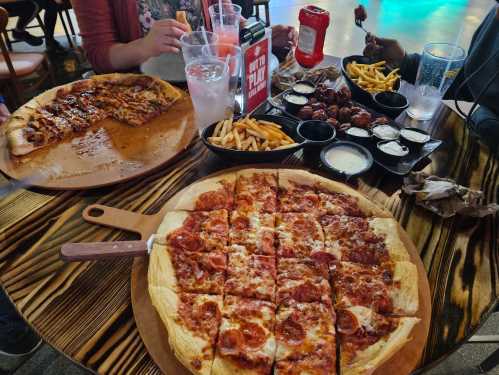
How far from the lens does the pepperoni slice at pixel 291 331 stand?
1395mm

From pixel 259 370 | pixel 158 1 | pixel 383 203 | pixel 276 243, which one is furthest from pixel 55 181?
pixel 158 1

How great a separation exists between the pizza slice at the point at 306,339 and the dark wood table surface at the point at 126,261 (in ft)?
1.12

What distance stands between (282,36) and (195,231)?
Answer: 7.66 ft

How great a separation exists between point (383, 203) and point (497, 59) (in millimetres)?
1979

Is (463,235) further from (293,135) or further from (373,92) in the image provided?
(373,92)

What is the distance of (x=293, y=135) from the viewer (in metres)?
2.20

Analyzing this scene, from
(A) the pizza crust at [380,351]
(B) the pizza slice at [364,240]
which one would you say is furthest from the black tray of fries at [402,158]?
(A) the pizza crust at [380,351]

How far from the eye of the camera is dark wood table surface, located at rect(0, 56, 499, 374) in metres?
1.31

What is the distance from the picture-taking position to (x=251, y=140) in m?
2.09

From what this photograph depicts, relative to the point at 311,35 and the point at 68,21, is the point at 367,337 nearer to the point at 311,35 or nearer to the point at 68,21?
the point at 311,35

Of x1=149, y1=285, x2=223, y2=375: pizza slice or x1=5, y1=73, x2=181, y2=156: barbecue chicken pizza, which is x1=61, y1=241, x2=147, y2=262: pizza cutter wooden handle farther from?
x1=5, y1=73, x2=181, y2=156: barbecue chicken pizza

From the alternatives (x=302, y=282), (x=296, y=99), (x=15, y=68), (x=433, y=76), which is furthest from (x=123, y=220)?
(x=15, y=68)

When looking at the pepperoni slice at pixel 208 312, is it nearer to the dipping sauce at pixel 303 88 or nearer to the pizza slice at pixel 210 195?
the pizza slice at pixel 210 195

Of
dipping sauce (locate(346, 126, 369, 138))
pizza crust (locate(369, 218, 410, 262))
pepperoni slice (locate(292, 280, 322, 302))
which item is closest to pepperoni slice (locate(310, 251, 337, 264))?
pepperoni slice (locate(292, 280, 322, 302))
